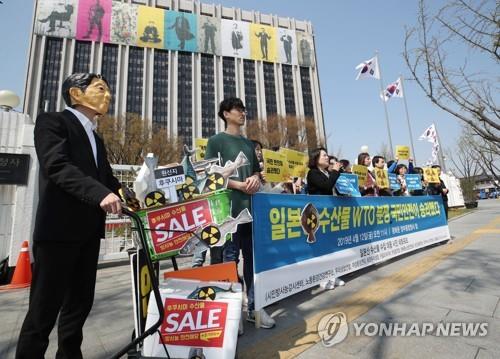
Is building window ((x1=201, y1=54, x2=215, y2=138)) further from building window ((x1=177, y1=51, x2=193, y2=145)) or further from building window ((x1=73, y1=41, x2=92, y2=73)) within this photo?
building window ((x1=73, y1=41, x2=92, y2=73))

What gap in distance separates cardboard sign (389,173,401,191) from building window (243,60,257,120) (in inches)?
2057

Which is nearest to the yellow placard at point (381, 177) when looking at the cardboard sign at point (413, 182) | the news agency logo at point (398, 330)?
the cardboard sign at point (413, 182)

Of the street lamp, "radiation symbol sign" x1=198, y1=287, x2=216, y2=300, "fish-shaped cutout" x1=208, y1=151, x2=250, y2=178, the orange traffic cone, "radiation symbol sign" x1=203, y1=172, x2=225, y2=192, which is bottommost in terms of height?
the orange traffic cone

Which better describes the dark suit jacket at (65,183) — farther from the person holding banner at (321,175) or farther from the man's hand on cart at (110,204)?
the person holding banner at (321,175)

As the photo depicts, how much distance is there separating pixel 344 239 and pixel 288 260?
1.23 meters

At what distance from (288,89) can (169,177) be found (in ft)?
204

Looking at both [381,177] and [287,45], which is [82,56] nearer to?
[287,45]

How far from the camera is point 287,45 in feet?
197

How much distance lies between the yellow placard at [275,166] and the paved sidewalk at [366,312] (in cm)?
157

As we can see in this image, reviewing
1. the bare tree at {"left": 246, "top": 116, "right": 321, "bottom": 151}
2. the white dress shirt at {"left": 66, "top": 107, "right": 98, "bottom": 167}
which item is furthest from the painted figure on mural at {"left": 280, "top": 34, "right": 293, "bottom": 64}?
the white dress shirt at {"left": 66, "top": 107, "right": 98, "bottom": 167}

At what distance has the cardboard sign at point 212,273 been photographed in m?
1.82

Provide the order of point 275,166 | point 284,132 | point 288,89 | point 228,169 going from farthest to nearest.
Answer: point 288,89 < point 284,132 < point 275,166 < point 228,169

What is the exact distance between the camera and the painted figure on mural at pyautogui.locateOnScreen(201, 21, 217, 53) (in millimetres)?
55750

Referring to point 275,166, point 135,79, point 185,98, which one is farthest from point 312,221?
point 135,79
